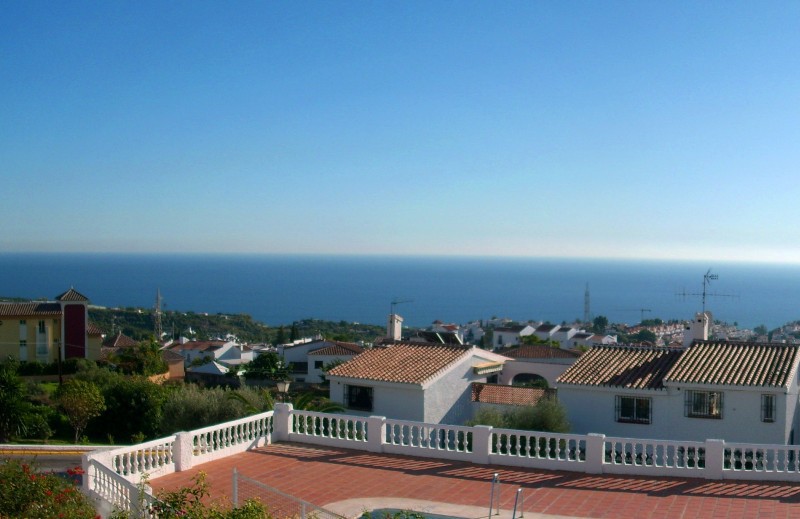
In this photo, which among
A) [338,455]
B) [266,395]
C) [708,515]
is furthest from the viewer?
[266,395]

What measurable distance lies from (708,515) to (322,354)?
49825 millimetres

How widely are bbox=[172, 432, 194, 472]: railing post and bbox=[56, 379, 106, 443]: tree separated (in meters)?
18.1

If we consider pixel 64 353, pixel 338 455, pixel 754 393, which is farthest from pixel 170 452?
pixel 64 353

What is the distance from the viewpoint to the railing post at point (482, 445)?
1458cm

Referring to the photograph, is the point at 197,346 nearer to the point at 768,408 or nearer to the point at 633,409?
the point at 633,409

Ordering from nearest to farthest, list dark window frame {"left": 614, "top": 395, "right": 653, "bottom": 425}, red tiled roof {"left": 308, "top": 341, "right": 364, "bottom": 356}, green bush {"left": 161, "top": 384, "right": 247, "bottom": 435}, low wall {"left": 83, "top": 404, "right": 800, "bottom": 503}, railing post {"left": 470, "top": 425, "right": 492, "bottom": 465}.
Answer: low wall {"left": 83, "top": 404, "right": 800, "bottom": 503}
railing post {"left": 470, "top": 425, "right": 492, "bottom": 465}
green bush {"left": 161, "top": 384, "right": 247, "bottom": 435}
dark window frame {"left": 614, "top": 395, "right": 653, "bottom": 425}
red tiled roof {"left": 308, "top": 341, "right": 364, "bottom": 356}

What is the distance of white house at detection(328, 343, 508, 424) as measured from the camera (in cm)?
2477

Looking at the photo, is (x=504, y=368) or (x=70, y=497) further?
(x=504, y=368)

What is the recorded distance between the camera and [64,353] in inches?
2157

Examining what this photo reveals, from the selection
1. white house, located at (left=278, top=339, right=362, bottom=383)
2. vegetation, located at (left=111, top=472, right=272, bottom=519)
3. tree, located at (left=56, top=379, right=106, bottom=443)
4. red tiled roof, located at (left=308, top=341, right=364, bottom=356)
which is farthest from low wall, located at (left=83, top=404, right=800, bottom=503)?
red tiled roof, located at (left=308, top=341, right=364, bottom=356)

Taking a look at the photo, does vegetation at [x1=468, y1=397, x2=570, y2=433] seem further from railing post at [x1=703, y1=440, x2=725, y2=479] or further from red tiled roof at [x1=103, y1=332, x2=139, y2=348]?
red tiled roof at [x1=103, y1=332, x2=139, y2=348]

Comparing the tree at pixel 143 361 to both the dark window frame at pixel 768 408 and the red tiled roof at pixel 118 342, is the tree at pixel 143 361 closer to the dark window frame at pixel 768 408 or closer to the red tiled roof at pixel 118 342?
the red tiled roof at pixel 118 342

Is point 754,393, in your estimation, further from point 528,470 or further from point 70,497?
point 70,497

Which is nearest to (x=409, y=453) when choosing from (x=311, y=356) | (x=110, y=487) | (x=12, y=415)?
(x=110, y=487)
